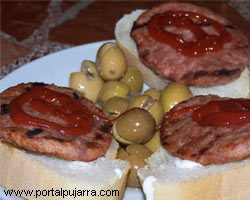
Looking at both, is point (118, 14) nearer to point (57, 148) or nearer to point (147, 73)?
point (147, 73)

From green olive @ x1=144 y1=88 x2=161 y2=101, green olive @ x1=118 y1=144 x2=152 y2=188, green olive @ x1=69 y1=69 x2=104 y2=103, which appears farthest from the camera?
green olive @ x1=69 y1=69 x2=104 y2=103

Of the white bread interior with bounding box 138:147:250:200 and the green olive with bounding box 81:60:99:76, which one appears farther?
the green olive with bounding box 81:60:99:76

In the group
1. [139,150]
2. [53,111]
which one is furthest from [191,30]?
[53,111]

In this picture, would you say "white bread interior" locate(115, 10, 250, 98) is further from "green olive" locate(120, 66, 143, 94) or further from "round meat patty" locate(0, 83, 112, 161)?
"round meat patty" locate(0, 83, 112, 161)

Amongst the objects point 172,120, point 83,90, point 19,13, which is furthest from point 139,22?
point 19,13

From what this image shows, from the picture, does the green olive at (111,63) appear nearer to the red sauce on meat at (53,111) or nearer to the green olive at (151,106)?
the green olive at (151,106)

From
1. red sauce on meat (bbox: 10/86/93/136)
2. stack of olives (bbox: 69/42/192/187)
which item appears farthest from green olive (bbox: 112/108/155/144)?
red sauce on meat (bbox: 10/86/93/136)
